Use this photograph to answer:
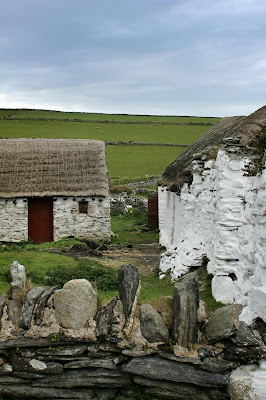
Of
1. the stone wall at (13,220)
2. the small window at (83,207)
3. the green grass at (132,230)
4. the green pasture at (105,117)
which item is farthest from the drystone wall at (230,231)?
the green pasture at (105,117)

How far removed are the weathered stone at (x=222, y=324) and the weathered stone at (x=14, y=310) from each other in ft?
8.10

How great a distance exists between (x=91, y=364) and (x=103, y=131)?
5747 cm

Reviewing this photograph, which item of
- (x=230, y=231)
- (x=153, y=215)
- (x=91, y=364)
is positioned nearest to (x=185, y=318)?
(x=91, y=364)

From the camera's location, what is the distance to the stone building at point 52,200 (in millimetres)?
20891

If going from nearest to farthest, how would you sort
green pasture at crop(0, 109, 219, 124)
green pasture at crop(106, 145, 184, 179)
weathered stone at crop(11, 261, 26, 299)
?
weathered stone at crop(11, 261, 26, 299) < green pasture at crop(106, 145, 184, 179) < green pasture at crop(0, 109, 219, 124)

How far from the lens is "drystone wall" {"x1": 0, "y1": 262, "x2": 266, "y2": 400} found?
4969mm

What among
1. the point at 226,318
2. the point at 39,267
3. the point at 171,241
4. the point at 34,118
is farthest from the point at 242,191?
the point at 34,118

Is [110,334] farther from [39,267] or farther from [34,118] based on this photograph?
[34,118]

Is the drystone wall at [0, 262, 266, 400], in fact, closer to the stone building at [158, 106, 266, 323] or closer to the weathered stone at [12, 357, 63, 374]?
the weathered stone at [12, 357, 63, 374]

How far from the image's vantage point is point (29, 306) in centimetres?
547

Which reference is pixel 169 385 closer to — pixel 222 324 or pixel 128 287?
pixel 222 324

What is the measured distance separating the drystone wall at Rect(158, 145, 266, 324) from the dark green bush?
70.0 inches

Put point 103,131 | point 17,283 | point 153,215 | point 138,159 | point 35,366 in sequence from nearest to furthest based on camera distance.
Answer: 1. point 35,366
2. point 17,283
3. point 153,215
4. point 138,159
5. point 103,131

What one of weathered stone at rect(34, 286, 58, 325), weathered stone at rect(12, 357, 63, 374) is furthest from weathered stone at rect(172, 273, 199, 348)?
weathered stone at rect(34, 286, 58, 325)
